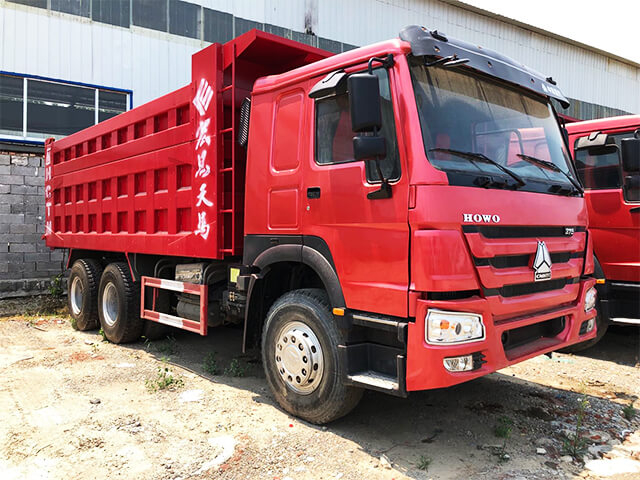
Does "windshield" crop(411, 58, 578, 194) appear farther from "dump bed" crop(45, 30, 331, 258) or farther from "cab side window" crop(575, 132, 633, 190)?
"cab side window" crop(575, 132, 633, 190)

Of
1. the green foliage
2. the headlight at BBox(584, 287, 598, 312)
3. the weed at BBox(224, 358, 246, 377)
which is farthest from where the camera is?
the green foliage

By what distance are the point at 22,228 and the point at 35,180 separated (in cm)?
91

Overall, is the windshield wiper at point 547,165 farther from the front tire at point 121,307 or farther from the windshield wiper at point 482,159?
the front tire at point 121,307

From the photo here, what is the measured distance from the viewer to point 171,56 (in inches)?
436

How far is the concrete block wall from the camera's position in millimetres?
9125

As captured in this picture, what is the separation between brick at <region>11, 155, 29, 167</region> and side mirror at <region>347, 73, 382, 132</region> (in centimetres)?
836

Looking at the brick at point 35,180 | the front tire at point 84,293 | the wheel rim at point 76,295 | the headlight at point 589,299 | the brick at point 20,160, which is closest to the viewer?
the headlight at point 589,299

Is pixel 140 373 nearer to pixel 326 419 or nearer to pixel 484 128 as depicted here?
pixel 326 419

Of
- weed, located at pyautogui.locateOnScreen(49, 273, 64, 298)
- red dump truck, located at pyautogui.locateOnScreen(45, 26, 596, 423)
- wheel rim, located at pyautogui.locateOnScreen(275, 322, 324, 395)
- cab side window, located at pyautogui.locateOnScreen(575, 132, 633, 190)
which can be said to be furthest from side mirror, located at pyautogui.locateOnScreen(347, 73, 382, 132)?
weed, located at pyautogui.locateOnScreen(49, 273, 64, 298)

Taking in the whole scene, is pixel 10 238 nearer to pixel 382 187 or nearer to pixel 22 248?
pixel 22 248

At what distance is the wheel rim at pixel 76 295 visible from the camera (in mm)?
7293

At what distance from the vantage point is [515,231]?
3.33 meters

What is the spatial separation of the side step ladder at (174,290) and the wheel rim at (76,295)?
1.87 meters

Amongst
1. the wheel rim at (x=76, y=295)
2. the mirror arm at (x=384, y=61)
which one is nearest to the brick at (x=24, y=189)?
the wheel rim at (x=76, y=295)
